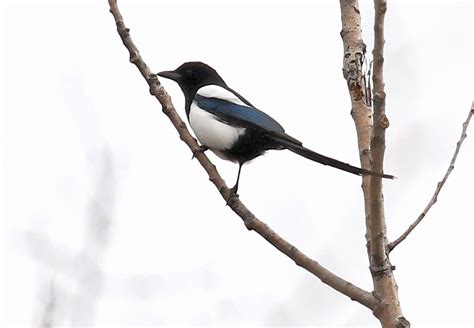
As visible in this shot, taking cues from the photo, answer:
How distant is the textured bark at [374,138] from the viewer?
89.0 inches

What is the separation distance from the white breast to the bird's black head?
590 mm

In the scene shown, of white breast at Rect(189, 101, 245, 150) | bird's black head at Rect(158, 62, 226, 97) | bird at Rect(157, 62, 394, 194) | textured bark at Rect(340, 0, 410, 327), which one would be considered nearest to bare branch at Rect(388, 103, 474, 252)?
textured bark at Rect(340, 0, 410, 327)

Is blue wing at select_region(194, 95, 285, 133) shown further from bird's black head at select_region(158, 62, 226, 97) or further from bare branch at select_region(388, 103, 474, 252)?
bare branch at select_region(388, 103, 474, 252)

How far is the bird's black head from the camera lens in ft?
16.0

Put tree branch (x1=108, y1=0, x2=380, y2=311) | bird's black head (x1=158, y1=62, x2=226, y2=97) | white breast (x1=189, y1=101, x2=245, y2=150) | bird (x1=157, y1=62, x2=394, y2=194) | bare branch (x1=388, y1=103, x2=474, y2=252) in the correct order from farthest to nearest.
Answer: bird's black head (x1=158, y1=62, x2=226, y2=97) → white breast (x1=189, y1=101, x2=245, y2=150) → bird (x1=157, y1=62, x2=394, y2=194) → bare branch (x1=388, y1=103, x2=474, y2=252) → tree branch (x1=108, y1=0, x2=380, y2=311)

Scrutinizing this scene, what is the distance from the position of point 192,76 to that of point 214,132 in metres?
0.83

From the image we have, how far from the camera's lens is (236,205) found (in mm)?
2926

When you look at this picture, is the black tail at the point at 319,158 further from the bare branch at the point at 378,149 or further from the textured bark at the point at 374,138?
the bare branch at the point at 378,149

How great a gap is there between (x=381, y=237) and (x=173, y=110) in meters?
0.93

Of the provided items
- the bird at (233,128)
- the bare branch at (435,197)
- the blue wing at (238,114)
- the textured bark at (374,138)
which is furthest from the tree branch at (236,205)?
the blue wing at (238,114)

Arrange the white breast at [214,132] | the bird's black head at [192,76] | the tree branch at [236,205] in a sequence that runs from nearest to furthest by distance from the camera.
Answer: the tree branch at [236,205] < the white breast at [214,132] < the bird's black head at [192,76]

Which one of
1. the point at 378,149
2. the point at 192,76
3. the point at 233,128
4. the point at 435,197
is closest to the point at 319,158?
the point at 233,128

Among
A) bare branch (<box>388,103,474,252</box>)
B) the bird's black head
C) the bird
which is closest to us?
bare branch (<box>388,103,474,252</box>)

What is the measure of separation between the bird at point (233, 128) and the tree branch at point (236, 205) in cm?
74
